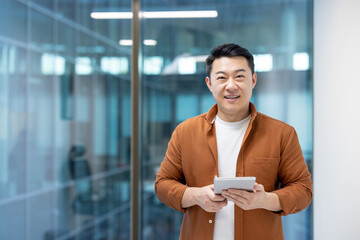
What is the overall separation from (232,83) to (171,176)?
52 cm

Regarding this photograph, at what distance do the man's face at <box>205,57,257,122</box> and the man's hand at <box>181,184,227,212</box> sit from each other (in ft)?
1.21

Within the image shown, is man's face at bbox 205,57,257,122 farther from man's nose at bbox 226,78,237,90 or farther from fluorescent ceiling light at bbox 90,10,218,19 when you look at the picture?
fluorescent ceiling light at bbox 90,10,218,19

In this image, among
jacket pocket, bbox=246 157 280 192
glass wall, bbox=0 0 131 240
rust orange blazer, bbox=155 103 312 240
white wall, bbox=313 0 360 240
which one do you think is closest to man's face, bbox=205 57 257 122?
rust orange blazer, bbox=155 103 312 240

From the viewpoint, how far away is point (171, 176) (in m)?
1.60

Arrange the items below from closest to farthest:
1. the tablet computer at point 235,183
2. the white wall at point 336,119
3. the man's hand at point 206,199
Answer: the tablet computer at point 235,183
the man's hand at point 206,199
the white wall at point 336,119

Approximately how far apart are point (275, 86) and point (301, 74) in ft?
0.73

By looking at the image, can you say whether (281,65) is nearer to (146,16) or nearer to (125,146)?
(146,16)

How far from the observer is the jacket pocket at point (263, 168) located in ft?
4.86

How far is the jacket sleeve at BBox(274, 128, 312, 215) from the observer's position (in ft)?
4.59

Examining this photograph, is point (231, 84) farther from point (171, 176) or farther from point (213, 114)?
point (171, 176)

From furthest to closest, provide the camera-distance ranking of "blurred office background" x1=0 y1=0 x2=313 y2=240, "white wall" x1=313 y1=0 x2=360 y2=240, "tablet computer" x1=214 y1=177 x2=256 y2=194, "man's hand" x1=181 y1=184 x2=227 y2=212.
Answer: "blurred office background" x1=0 y1=0 x2=313 y2=240 → "white wall" x1=313 y1=0 x2=360 y2=240 → "man's hand" x1=181 y1=184 x2=227 y2=212 → "tablet computer" x1=214 y1=177 x2=256 y2=194

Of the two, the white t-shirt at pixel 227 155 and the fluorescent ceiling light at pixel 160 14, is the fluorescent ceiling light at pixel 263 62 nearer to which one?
the fluorescent ceiling light at pixel 160 14

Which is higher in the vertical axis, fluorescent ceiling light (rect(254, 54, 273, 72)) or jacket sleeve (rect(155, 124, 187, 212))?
fluorescent ceiling light (rect(254, 54, 273, 72))

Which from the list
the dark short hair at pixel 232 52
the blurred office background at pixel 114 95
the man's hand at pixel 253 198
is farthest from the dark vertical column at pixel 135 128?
the man's hand at pixel 253 198
